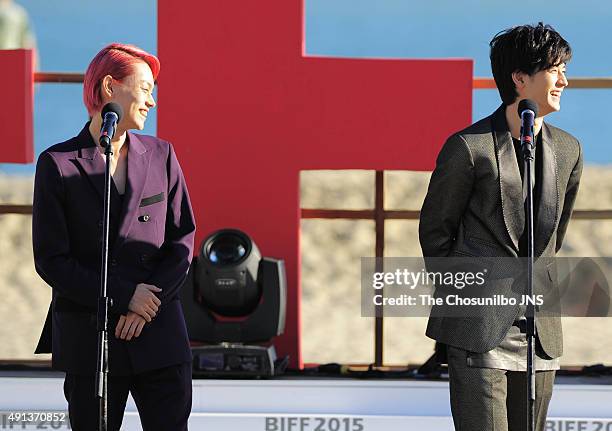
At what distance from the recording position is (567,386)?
17.6ft

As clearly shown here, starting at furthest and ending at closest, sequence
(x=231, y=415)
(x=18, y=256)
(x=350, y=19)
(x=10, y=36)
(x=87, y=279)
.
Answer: (x=350, y=19), (x=18, y=256), (x=10, y=36), (x=231, y=415), (x=87, y=279)

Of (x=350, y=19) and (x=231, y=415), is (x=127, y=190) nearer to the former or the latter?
(x=231, y=415)

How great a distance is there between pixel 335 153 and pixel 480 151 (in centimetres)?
318

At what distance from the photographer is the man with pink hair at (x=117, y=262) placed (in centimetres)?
289

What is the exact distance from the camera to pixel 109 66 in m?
2.98

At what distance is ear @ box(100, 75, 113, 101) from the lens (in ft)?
9.79

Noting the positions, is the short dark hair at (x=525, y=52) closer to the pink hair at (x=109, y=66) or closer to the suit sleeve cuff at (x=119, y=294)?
the pink hair at (x=109, y=66)

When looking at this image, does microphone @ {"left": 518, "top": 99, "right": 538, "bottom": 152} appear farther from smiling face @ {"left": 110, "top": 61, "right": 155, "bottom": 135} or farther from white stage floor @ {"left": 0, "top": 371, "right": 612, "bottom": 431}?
white stage floor @ {"left": 0, "top": 371, "right": 612, "bottom": 431}

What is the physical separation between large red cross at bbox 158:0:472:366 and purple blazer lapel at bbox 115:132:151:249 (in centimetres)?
318

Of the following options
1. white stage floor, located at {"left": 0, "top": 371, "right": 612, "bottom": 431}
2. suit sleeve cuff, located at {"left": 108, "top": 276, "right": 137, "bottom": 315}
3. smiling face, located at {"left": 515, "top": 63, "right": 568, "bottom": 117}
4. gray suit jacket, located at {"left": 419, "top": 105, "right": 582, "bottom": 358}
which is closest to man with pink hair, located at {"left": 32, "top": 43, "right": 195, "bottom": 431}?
suit sleeve cuff, located at {"left": 108, "top": 276, "right": 137, "bottom": 315}


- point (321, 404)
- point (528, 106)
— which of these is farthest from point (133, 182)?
point (321, 404)

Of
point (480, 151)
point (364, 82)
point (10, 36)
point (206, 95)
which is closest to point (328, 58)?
point (364, 82)

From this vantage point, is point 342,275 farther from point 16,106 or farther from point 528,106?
point 528,106

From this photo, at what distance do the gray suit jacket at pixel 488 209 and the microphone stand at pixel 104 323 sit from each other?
0.85m
